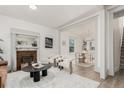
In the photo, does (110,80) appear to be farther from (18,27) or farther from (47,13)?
(18,27)

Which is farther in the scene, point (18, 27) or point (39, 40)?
point (39, 40)

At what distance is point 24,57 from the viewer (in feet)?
7.70

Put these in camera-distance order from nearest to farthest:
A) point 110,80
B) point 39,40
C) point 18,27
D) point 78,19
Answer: point 18,27 < point 39,40 < point 110,80 < point 78,19


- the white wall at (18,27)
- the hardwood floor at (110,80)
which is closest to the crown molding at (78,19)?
the white wall at (18,27)

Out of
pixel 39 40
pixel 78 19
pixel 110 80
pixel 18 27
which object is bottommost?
pixel 110 80

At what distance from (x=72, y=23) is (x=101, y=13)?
953 mm

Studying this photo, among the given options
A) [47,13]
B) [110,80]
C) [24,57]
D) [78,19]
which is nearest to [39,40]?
[24,57]

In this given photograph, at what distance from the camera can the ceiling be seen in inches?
91.7

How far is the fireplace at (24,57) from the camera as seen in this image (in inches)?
90.8

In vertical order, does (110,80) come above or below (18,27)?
below

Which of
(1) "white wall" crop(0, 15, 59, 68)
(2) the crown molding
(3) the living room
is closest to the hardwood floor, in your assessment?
(3) the living room

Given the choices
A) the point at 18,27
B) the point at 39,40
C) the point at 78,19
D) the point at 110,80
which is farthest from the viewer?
the point at 78,19

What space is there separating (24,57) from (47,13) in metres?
1.40

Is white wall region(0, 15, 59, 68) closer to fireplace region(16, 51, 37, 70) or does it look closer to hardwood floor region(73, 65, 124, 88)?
fireplace region(16, 51, 37, 70)
